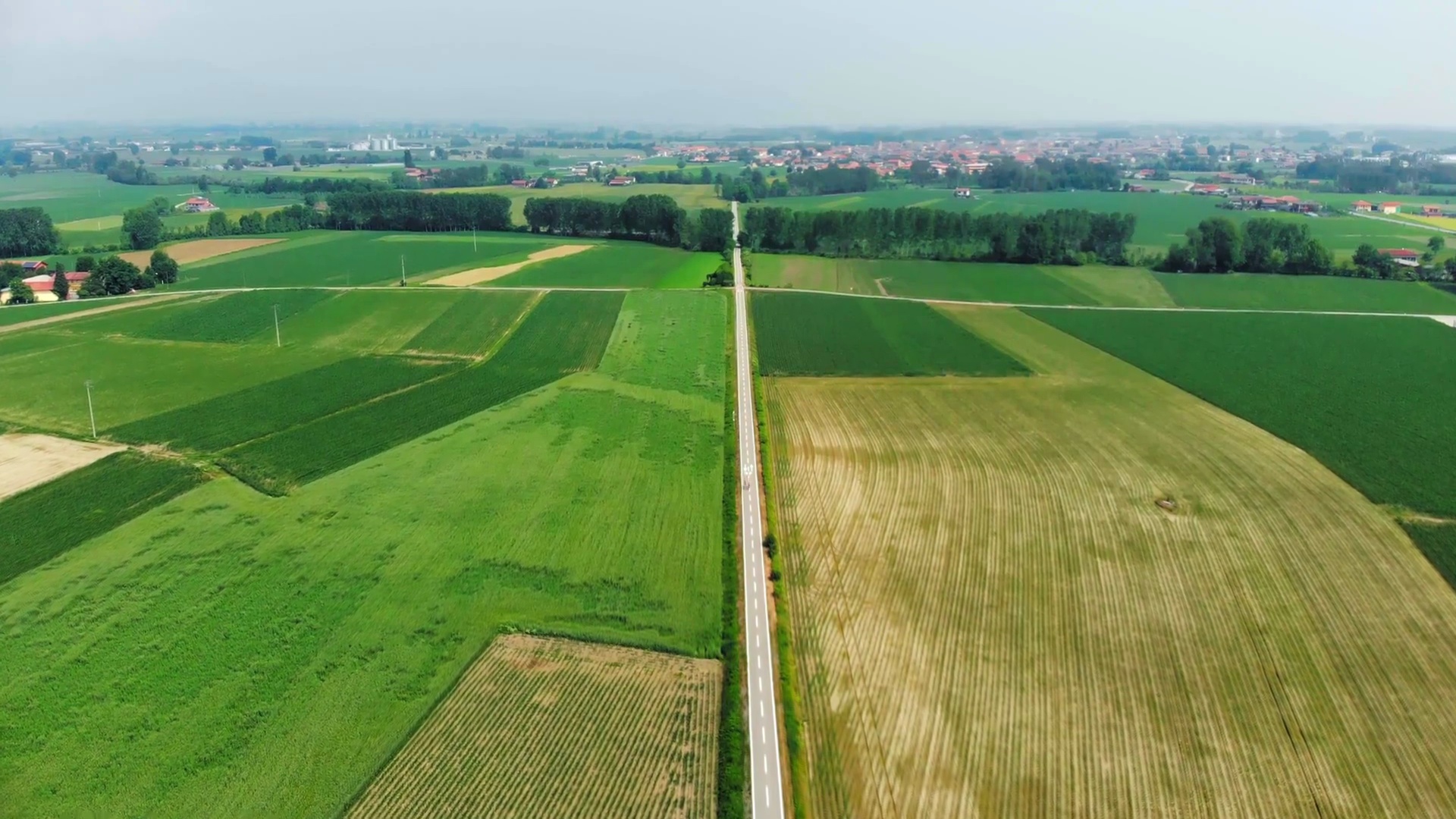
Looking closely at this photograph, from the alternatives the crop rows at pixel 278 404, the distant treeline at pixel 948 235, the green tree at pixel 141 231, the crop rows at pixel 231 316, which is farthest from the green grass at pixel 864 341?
the green tree at pixel 141 231

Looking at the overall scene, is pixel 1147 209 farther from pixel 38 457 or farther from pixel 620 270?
pixel 38 457

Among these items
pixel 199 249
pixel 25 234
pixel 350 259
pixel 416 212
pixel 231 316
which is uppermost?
pixel 416 212

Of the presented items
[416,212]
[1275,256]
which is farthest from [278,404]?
[1275,256]

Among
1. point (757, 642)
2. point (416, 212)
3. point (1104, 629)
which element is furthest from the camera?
point (416, 212)

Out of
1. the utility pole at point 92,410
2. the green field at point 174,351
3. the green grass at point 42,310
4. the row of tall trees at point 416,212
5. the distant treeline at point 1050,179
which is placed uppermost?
the distant treeline at point 1050,179

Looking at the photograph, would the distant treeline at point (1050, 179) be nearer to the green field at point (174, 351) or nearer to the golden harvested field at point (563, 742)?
the green field at point (174, 351)

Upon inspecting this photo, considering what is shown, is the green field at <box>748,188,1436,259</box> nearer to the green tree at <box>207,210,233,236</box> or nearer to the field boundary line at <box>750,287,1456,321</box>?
the field boundary line at <box>750,287,1456,321</box>

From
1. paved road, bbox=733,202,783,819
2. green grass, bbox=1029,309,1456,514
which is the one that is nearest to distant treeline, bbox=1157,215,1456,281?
green grass, bbox=1029,309,1456,514
